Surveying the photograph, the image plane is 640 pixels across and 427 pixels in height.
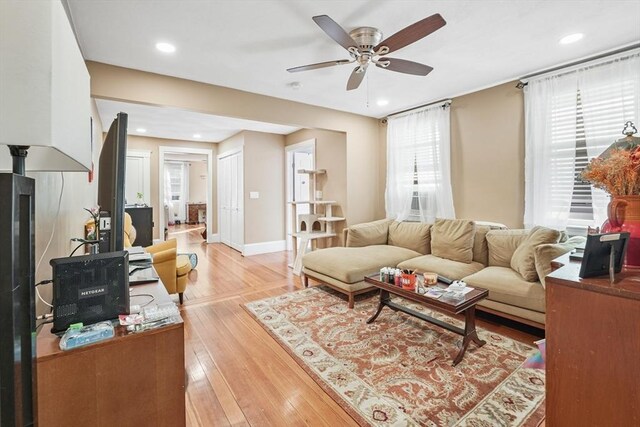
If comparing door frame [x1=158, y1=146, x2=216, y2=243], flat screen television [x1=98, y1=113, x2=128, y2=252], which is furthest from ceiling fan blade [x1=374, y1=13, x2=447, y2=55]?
door frame [x1=158, y1=146, x2=216, y2=243]

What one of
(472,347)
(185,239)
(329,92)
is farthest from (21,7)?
(185,239)

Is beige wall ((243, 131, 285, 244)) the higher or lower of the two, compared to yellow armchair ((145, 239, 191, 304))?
higher

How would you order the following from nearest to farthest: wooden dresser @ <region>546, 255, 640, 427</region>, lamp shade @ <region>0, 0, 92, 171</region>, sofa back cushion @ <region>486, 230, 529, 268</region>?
lamp shade @ <region>0, 0, 92, 171</region> → wooden dresser @ <region>546, 255, 640, 427</region> → sofa back cushion @ <region>486, 230, 529, 268</region>

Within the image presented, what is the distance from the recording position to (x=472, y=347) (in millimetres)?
2354

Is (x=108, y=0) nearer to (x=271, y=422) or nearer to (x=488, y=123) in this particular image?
(x=271, y=422)

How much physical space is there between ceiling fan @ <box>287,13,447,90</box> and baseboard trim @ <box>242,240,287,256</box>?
409 cm

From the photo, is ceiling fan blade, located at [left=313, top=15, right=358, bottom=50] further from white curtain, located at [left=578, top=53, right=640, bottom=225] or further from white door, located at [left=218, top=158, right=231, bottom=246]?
white door, located at [left=218, top=158, right=231, bottom=246]

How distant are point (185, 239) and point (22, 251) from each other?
7.88 meters

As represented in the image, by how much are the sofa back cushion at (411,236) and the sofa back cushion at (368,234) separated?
0.11 m

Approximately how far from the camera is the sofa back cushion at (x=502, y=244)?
311 centimetres

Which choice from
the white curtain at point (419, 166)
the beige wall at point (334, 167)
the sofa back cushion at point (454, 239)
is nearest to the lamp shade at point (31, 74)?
the sofa back cushion at point (454, 239)

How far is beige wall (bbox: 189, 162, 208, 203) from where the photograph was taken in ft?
39.1

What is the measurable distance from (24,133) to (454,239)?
3695 mm

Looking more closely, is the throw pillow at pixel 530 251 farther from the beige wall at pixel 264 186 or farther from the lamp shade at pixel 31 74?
the beige wall at pixel 264 186
